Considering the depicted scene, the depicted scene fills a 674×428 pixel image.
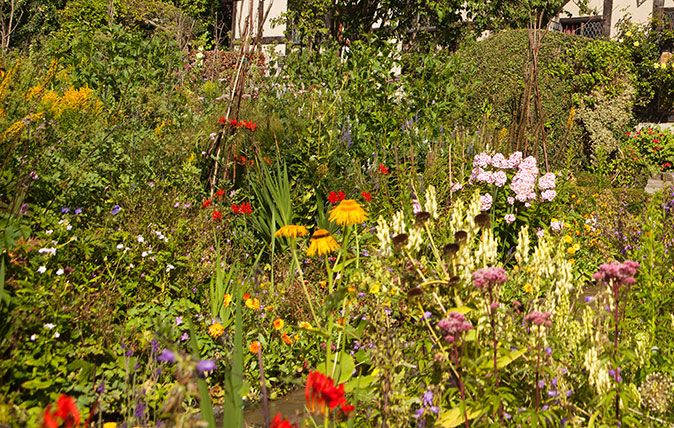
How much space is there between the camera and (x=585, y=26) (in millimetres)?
16781

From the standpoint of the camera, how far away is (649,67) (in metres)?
13.1

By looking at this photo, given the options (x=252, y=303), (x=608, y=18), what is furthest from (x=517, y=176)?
(x=608, y=18)

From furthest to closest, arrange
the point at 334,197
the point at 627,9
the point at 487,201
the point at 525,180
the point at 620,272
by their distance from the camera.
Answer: the point at 627,9
the point at 525,180
the point at 487,201
the point at 334,197
the point at 620,272

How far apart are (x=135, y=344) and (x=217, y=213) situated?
1232 mm

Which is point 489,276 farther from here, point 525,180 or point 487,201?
point 525,180

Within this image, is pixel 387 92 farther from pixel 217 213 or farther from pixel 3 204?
pixel 3 204

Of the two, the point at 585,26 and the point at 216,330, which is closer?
the point at 216,330

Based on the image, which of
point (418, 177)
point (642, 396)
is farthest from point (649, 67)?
point (642, 396)

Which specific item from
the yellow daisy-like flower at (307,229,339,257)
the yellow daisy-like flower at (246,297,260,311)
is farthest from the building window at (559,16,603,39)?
the yellow daisy-like flower at (307,229,339,257)

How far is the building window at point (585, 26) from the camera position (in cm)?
1680

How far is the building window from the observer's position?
1680cm

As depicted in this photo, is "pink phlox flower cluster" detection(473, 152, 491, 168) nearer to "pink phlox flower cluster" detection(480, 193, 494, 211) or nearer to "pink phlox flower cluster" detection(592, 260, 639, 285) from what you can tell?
"pink phlox flower cluster" detection(480, 193, 494, 211)

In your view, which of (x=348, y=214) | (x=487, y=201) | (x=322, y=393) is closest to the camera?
(x=322, y=393)

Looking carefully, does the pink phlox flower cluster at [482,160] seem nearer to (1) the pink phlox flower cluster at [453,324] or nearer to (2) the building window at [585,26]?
(1) the pink phlox flower cluster at [453,324]
